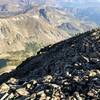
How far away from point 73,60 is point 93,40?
6.00 m

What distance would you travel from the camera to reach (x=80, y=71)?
128ft

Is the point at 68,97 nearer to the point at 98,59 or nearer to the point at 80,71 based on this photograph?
the point at 80,71

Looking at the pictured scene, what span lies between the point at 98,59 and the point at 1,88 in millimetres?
12127

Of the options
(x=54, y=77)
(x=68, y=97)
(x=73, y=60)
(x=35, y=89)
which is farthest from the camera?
(x=73, y=60)

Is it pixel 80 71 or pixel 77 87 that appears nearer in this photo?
pixel 77 87

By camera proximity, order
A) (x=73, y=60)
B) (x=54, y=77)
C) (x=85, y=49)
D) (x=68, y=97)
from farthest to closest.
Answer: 1. (x=85, y=49)
2. (x=73, y=60)
3. (x=54, y=77)
4. (x=68, y=97)

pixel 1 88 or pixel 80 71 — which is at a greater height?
pixel 80 71

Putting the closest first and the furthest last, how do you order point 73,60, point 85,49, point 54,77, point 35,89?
point 35,89
point 54,77
point 73,60
point 85,49

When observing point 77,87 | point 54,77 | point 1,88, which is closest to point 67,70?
point 54,77

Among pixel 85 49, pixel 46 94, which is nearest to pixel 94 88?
pixel 46 94

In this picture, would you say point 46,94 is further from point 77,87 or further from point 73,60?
point 73,60

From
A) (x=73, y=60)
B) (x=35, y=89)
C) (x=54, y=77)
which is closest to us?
(x=35, y=89)

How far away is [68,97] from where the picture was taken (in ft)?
113

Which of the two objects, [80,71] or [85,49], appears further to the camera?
[85,49]
